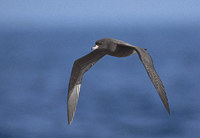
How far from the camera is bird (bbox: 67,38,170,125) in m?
7.45

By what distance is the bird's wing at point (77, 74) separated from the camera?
9881 mm

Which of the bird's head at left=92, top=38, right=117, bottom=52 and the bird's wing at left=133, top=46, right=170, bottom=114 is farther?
the bird's head at left=92, top=38, right=117, bottom=52

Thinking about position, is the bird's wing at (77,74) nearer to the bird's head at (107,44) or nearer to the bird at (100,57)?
the bird at (100,57)

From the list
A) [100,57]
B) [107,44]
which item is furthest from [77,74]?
[107,44]

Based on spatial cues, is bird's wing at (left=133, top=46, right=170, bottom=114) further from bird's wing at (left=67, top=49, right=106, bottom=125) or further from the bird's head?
bird's wing at (left=67, top=49, right=106, bottom=125)

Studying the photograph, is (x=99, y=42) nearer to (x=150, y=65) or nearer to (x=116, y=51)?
(x=116, y=51)

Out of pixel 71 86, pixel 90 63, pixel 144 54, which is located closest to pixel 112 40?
pixel 144 54

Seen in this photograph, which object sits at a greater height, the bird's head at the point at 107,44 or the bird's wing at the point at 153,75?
the bird's head at the point at 107,44

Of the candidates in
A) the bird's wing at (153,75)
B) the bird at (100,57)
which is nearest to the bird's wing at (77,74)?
the bird at (100,57)

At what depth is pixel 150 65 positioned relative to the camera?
771 cm

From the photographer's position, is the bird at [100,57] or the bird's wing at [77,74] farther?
the bird's wing at [77,74]

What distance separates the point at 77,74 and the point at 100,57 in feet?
2.83

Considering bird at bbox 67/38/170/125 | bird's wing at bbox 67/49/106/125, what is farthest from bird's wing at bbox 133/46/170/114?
bird's wing at bbox 67/49/106/125

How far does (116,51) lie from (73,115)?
2404mm
